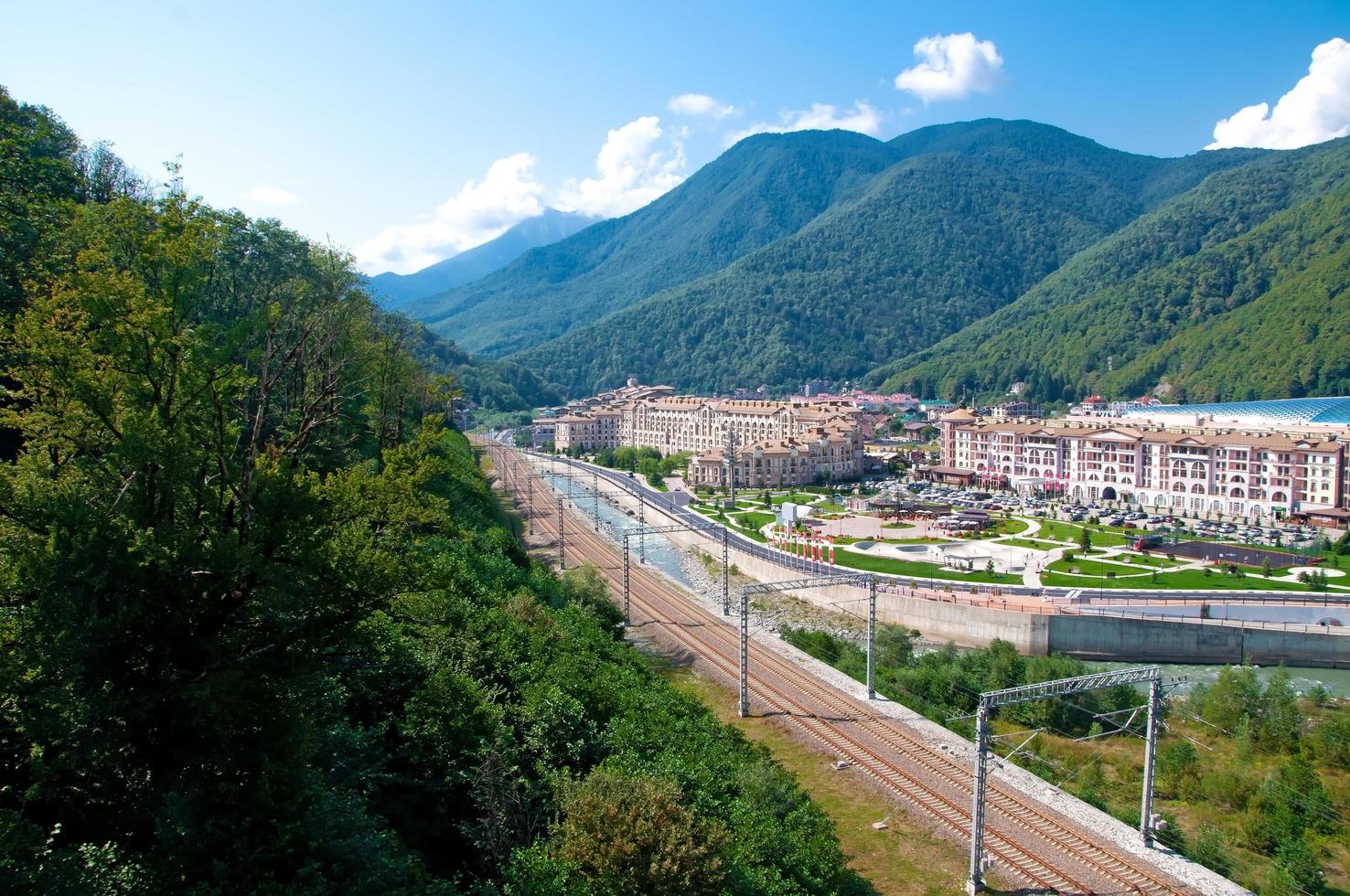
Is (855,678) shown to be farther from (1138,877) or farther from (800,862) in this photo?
(800,862)

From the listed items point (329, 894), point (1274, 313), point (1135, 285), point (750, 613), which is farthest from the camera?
point (1135, 285)

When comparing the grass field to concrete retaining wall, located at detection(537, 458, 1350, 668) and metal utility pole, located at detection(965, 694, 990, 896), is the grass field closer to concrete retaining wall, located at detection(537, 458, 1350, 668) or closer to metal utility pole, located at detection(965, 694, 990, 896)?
concrete retaining wall, located at detection(537, 458, 1350, 668)

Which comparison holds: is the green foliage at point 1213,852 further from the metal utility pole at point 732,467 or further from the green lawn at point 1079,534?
the metal utility pole at point 732,467

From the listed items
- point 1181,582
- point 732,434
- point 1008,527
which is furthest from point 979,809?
point 732,434

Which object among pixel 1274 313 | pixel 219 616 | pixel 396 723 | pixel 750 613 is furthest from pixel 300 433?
pixel 1274 313

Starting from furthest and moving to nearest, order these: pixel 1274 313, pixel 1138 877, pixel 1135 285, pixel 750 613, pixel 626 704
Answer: pixel 1135 285 → pixel 1274 313 → pixel 750 613 → pixel 626 704 → pixel 1138 877

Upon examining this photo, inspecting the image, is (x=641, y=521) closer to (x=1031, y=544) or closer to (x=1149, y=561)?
(x=1031, y=544)

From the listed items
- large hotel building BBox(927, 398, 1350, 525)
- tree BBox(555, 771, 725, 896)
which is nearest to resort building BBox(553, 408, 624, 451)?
large hotel building BBox(927, 398, 1350, 525)
